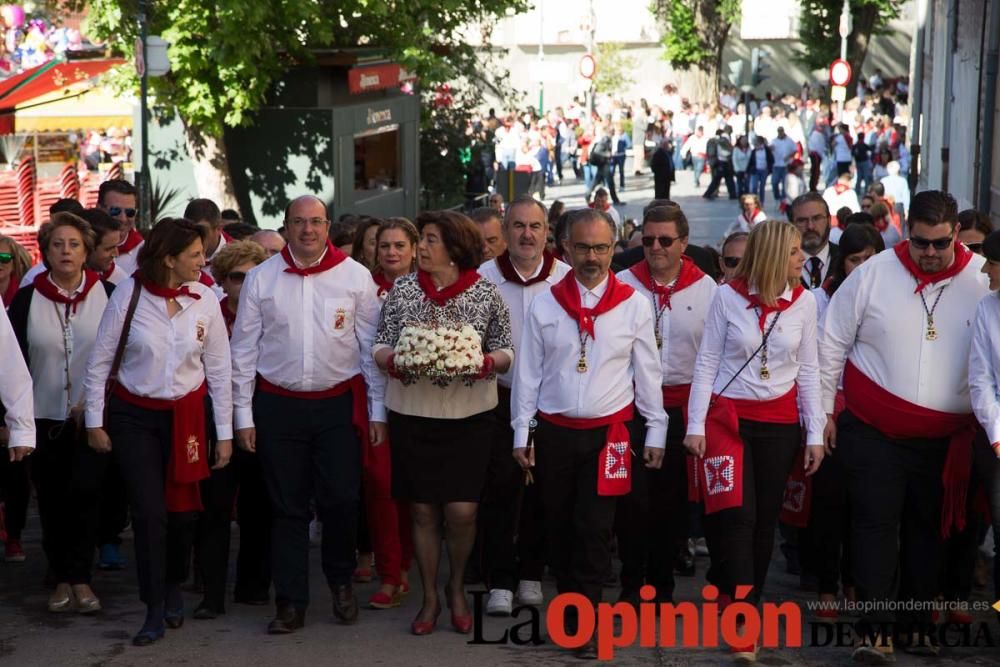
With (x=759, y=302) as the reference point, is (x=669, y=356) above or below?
below

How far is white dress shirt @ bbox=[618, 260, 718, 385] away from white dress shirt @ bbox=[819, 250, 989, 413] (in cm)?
93

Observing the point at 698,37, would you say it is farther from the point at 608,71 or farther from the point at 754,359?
the point at 754,359

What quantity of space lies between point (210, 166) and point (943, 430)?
691 inches

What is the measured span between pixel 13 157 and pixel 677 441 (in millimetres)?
19891

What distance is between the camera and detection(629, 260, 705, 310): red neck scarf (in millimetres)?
7629

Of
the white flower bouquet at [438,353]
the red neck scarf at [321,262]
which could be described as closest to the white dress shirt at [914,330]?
the white flower bouquet at [438,353]

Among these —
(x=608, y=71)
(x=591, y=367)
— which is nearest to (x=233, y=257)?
(x=591, y=367)

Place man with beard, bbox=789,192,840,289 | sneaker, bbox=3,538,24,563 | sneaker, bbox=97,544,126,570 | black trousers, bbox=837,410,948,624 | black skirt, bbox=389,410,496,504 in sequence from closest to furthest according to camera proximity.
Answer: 1. black trousers, bbox=837,410,948,624
2. black skirt, bbox=389,410,496,504
3. sneaker, bbox=97,544,126,570
4. sneaker, bbox=3,538,24,563
5. man with beard, bbox=789,192,840,289

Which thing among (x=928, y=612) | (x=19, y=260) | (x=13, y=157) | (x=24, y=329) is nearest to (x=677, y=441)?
(x=928, y=612)

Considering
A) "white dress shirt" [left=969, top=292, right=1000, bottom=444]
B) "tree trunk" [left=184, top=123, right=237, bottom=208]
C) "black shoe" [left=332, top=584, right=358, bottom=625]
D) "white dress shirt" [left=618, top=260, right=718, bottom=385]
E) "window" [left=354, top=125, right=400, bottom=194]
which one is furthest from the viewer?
"window" [left=354, top=125, right=400, bottom=194]

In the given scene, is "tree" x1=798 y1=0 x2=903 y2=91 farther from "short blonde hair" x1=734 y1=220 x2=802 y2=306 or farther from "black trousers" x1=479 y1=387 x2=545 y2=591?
"short blonde hair" x1=734 y1=220 x2=802 y2=306

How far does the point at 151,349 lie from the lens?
6984 mm

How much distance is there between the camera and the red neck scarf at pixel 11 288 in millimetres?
8617

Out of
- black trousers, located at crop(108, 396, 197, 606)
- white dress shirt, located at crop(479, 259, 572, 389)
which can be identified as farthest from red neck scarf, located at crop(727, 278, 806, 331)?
black trousers, located at crop(108, 396, 197, 606)
